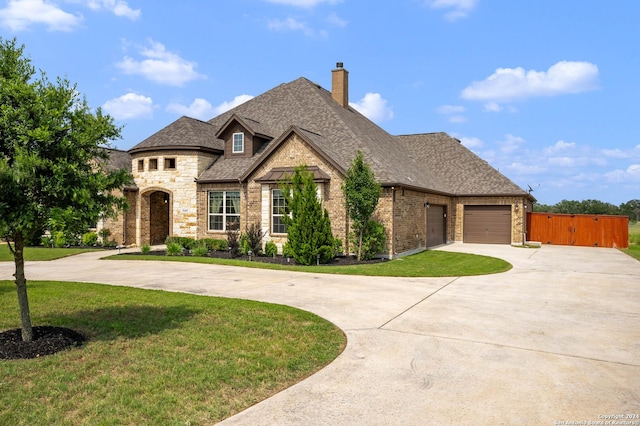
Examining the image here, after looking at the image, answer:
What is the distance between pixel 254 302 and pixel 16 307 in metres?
5.12

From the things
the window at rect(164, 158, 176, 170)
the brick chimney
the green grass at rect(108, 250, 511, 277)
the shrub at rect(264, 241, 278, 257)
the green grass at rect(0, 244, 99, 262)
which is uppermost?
the brick chimney

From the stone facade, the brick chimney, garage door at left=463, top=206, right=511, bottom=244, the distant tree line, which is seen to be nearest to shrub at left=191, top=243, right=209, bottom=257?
A: the stone facade

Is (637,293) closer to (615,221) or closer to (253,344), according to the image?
(253,344)

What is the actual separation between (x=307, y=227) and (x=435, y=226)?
11.1m

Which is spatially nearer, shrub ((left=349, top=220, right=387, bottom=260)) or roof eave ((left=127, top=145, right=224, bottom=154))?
shrub ((left=349, top=220, right=387, bottom=260))

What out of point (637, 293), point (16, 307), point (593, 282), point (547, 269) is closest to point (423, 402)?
point (16, 307)

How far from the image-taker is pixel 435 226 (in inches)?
1011

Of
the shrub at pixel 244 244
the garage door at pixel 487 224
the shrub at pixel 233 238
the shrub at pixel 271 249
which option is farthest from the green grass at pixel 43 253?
the garage door at pixel 487 224

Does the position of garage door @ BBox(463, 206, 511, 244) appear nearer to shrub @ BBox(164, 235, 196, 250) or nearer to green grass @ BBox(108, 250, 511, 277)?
green grass @ BBox(108, 250, 511, 277)

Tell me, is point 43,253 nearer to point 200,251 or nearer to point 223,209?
point 200,251

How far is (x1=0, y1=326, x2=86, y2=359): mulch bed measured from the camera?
651cm

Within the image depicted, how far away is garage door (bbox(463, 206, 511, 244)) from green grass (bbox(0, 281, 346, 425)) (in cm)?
2139

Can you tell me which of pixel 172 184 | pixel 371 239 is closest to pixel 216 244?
pixel 172 184

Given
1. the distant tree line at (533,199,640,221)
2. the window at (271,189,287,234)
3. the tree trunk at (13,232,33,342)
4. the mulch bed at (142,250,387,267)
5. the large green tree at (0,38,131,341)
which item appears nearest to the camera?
the large green tree at (0,38,131,341)
